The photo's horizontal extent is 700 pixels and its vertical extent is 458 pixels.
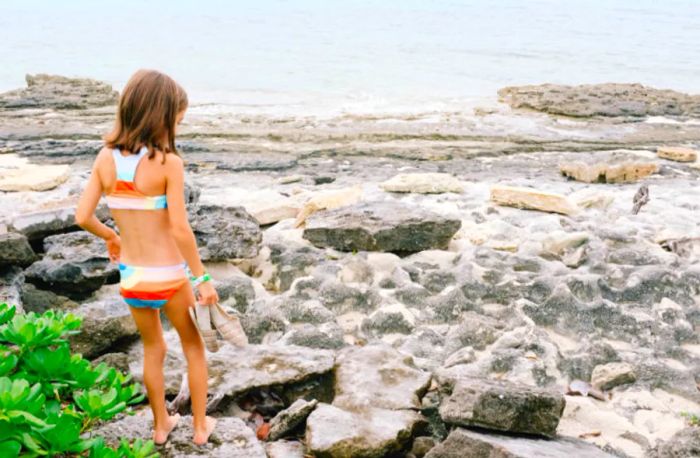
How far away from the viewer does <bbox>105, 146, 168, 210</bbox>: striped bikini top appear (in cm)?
272

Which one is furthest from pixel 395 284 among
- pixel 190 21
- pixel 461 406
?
pixel 190 21

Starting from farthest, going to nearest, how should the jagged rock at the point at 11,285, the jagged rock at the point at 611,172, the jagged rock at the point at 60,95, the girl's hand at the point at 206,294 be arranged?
the jagged rock at the point at 60,95 < the jagged rock at the point at 611,172 < the jagged rock at the point at 11,285 < the girl's hand at the point at 206,294

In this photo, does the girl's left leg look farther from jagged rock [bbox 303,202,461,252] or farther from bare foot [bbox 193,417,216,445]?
jagged rock [bbox 303,202,461,252]

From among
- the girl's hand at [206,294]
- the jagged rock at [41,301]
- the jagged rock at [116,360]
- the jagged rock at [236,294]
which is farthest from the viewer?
the jagged rock at [236,294]

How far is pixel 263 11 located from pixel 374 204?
4852 cm

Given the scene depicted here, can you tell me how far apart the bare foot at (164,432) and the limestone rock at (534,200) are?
500 cm

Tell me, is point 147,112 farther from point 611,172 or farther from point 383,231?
point 611,172

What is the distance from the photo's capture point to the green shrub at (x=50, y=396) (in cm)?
221

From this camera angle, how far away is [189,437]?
9.93 ft

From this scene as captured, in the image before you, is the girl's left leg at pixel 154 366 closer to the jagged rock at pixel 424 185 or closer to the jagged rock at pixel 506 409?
the jagged rock at pixel 506 409

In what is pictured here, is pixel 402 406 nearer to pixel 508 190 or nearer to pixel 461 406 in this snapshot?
pixel 461 406

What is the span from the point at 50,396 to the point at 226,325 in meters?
0.74

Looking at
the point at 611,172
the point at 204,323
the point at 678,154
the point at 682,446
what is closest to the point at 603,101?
the point at 678,154

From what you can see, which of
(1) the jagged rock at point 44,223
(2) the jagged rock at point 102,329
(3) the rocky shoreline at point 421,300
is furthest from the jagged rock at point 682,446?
(1) the jagged rock at point 44,223
